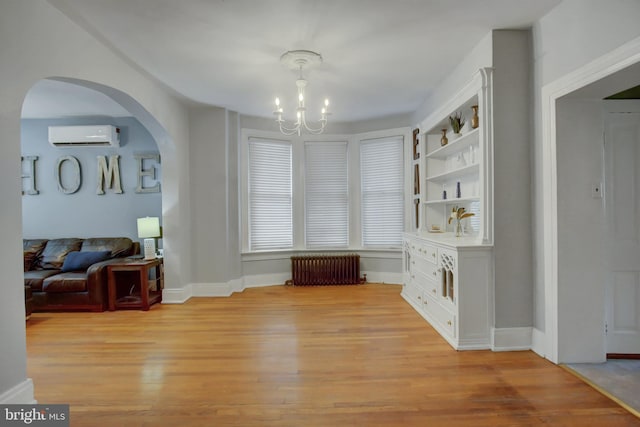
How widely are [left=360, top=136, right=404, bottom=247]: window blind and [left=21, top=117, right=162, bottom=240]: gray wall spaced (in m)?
3.53

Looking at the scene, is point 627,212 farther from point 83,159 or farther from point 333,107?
point 83,159

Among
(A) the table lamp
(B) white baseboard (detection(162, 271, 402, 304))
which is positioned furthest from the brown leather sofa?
(B) white baseboard (detection(162, 271, 402, 304))

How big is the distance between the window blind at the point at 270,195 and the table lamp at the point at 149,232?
1.54 m

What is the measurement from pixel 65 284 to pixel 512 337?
5321mm

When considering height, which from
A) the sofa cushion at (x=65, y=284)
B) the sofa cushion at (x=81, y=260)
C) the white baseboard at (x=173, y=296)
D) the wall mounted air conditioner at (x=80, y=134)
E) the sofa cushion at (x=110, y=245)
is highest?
the wall mounted air conditioner at (x=80, y=134)

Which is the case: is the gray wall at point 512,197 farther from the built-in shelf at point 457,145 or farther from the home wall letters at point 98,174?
the home wall letters at point 98,174

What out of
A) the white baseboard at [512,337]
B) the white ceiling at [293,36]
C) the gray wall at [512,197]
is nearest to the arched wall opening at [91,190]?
the white ceiling at [293,36]

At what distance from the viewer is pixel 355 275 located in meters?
6.12

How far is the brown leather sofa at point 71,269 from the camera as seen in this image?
460cm

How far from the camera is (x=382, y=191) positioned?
618 cm

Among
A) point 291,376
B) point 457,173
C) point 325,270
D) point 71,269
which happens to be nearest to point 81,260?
point 71,269

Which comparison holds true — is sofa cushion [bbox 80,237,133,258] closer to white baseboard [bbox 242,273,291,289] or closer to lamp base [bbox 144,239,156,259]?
lamp base [bbox 144,239,156,259]

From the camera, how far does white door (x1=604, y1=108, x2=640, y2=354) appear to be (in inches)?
116

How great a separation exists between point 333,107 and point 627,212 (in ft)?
12.4
